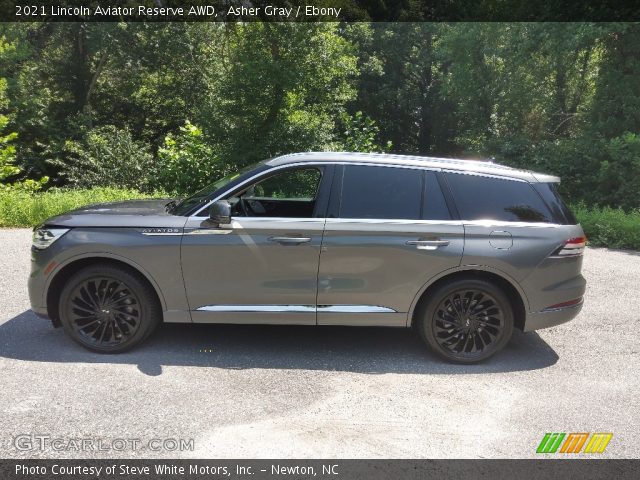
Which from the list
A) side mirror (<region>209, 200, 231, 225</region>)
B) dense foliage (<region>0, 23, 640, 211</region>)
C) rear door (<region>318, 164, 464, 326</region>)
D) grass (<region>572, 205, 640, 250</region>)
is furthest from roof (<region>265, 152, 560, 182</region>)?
dense foliage (<region>0, 23, 640, 211</region>)

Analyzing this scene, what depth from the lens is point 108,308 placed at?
4.89 meters

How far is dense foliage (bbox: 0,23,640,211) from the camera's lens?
51.2 ft

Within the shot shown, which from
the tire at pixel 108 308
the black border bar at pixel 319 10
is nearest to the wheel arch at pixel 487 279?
the tire at pixel 108 308

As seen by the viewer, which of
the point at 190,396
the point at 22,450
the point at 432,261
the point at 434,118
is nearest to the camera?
the point at 22,450

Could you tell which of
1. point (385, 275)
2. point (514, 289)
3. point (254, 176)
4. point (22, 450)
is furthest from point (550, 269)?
point (22, 450)

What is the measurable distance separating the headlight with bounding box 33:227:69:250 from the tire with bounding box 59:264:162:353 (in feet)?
1.16

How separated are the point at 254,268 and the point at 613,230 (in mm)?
9353

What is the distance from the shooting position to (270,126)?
15727 millimetres

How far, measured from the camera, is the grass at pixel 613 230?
11.2 m

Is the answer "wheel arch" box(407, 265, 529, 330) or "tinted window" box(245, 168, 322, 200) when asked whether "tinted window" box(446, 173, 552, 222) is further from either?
"tinted window" box(245, 168, 322, 200)

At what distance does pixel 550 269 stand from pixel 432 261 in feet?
3.33

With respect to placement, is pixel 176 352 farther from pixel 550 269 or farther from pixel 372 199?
pixel 550 269

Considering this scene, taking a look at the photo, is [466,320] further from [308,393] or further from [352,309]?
[308,393]

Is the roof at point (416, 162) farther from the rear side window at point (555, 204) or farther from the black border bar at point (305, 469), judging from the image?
the black border bar at point (305, 469)
